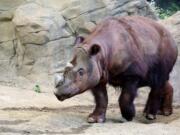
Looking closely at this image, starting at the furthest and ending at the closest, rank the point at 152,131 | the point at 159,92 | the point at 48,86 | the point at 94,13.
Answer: the point at 94,13 → the point at 48,86 → the point at 159,92 → the point at 152,131

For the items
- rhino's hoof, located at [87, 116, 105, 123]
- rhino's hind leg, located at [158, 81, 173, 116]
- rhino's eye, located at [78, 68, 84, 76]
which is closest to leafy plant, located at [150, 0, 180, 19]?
rhino's hind leg, located at [158, 81, 173, 116]

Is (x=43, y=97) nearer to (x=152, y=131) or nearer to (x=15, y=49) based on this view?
(x=15, y=49)

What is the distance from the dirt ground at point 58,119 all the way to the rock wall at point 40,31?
1.18 m

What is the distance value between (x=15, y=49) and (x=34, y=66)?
62 centimetres

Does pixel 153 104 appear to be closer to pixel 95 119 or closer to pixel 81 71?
pixel 95 119

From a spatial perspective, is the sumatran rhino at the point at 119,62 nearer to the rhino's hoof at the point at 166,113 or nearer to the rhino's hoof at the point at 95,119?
the rhino's hoof at the point at 95,119

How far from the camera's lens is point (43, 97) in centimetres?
1043

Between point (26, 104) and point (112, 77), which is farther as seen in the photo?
point (26, 104)

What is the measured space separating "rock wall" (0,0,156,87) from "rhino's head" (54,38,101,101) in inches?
153

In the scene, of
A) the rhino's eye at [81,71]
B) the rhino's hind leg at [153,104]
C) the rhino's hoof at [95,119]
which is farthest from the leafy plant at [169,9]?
the rhino's eye at [81,71]

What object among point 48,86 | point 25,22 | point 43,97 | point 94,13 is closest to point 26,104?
point 43,97

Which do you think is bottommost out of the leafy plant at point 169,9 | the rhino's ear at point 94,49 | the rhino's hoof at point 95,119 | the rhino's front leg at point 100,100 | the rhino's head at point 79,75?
the leafy plant at point 169,9

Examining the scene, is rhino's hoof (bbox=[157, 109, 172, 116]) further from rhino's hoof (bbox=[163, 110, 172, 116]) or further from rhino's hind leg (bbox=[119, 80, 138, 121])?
rhino's hind leg (bbox=[119, 80, 138, 121])

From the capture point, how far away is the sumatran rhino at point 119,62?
24.9 feet
